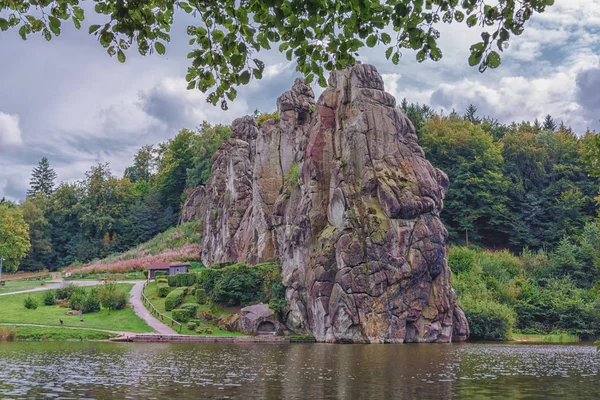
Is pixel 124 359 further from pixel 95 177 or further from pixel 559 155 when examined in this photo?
pixel 95 177

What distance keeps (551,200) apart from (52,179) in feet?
379

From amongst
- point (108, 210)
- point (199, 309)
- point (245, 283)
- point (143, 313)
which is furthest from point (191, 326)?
point (108, 210)

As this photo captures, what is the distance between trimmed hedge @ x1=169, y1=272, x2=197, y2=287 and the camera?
58.4 m

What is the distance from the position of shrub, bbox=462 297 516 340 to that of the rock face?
2.30 metres

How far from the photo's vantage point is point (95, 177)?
10531 cm

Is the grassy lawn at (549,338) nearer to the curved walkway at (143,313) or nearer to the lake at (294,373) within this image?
the lake at (294,373)

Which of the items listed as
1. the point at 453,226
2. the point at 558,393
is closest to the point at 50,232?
the point at 453,226

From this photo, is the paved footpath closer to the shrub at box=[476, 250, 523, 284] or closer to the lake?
the lake

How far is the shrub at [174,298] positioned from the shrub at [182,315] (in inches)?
144

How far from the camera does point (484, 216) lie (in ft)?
245

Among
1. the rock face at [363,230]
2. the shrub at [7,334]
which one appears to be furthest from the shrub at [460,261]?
the shrub at [7,334]

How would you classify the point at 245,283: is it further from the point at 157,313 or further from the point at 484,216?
the point at 484,216

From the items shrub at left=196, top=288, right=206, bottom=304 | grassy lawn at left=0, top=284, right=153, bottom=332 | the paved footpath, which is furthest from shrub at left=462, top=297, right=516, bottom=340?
grassy lawn at left=0, top=284, right=153, bottom=332

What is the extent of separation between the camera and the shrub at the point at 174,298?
51375 mm
